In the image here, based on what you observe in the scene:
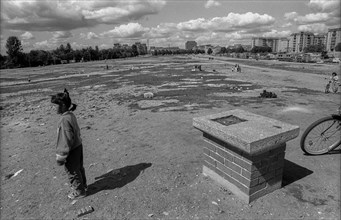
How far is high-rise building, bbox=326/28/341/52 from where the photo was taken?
153m

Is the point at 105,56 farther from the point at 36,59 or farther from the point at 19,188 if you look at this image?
the point at 19,188

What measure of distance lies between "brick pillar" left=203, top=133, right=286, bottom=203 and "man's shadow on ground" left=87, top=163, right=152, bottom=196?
5.23 feet

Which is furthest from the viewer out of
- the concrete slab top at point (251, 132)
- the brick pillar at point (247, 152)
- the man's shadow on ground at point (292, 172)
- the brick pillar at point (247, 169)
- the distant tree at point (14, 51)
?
the distant tree at point (14, 51)

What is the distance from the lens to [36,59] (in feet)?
260

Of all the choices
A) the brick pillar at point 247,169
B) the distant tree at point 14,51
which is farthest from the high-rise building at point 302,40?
the brick pillar at point 247,169

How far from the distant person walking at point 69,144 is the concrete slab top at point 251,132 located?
6.49 ft

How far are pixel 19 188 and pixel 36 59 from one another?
88.1 meters

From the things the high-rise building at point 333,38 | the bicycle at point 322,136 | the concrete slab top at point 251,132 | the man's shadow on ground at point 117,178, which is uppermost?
the high-rise building at point 333,38

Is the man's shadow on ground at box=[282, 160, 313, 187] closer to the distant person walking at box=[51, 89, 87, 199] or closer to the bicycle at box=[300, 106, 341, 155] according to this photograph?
the bicycle at box=[300, 106, 341, 155]

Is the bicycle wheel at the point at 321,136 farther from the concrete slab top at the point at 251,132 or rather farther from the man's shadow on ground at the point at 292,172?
the concrete slab top at the point at 251,132

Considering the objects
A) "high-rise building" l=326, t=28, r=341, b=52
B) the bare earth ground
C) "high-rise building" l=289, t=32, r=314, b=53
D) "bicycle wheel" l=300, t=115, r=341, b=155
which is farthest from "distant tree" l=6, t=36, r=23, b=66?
"high-rise building" l=289, t=32, r=314, b=53

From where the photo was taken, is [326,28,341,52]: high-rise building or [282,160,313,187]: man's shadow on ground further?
[326,28,341,52]: high-rise building

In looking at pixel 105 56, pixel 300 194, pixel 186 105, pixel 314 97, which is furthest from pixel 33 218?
pixel 105 56

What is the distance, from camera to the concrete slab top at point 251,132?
3066mm
